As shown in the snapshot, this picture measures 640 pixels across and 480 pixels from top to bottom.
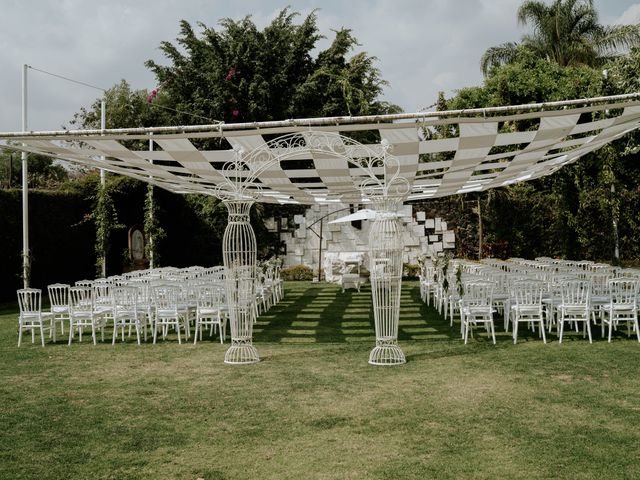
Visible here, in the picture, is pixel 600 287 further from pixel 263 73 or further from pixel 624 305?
pixel 263 73

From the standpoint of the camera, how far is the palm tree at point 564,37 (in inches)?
1030

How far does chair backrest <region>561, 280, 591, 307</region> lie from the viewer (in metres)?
8.22

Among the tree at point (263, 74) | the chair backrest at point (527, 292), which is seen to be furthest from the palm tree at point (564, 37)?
the chair backrest at point (527, 292)

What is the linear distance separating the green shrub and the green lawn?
33.5 feet

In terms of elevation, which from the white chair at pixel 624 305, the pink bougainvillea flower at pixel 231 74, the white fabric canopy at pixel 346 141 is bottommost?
the white chair at pixel 624 305

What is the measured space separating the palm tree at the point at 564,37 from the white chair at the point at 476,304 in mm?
19706

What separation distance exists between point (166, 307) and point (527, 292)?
5.21 meters

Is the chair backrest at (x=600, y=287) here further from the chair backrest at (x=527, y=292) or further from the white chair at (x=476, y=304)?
the white chair at (x=476, y=304)

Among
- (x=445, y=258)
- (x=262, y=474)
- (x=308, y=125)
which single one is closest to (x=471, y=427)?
(x=262, y=474)

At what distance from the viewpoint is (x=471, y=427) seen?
15.9 ft

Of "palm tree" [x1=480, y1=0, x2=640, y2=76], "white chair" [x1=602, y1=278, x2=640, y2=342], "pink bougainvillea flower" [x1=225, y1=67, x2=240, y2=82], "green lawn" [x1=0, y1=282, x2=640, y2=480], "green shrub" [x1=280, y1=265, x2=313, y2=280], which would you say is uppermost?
"palm tree" [x1=480, y1=0, x2=640, y2=76]

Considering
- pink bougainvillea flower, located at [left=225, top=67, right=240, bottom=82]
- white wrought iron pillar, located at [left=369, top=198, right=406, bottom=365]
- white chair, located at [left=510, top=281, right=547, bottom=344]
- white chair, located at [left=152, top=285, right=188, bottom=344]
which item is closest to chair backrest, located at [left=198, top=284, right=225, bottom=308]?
white chair, located at [left=152, top=285, right=188, bottom=344]

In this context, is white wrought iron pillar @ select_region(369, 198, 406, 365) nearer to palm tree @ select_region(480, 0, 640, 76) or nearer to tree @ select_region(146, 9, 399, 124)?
tree @ select_region(146, 9, 399, 124)

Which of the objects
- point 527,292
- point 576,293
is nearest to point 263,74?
point 527,292
